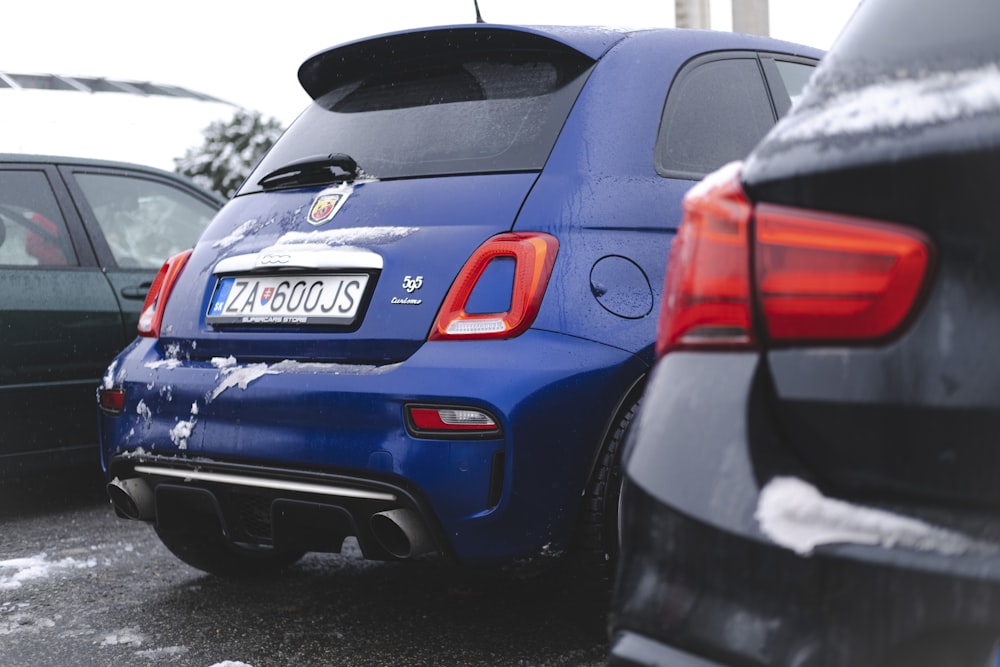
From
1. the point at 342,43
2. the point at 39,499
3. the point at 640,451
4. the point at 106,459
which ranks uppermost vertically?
the point at 342,43

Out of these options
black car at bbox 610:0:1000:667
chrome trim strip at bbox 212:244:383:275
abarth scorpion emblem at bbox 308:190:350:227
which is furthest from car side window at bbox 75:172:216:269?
black car at bbox 610:0:1000:667

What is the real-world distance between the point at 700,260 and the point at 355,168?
5.80 feet

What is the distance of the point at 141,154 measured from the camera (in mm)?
18844

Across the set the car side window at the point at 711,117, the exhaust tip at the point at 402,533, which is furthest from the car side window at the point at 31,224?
the car side window at the point at 711,117

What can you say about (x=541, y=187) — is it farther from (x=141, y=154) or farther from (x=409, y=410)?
(x=141, y=154)

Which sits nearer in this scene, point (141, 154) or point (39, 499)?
point (39, 499)

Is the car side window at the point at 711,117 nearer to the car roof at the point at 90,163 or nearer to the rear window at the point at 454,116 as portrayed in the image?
the rear window at the point at 454,116

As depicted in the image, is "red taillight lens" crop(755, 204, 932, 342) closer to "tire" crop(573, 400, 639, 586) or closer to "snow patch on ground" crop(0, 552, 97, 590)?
"tire" crop(573, 400, 639, 586)

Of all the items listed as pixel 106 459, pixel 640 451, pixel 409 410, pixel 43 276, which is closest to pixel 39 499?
pixel 43 276

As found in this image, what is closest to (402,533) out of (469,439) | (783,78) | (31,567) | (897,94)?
(469,439)

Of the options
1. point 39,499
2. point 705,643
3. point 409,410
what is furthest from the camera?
point 39,499

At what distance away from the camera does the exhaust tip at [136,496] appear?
121 inches

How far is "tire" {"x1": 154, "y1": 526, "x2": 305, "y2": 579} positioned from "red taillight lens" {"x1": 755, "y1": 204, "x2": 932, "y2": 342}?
2.48 metres

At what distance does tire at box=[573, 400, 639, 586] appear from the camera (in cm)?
258
